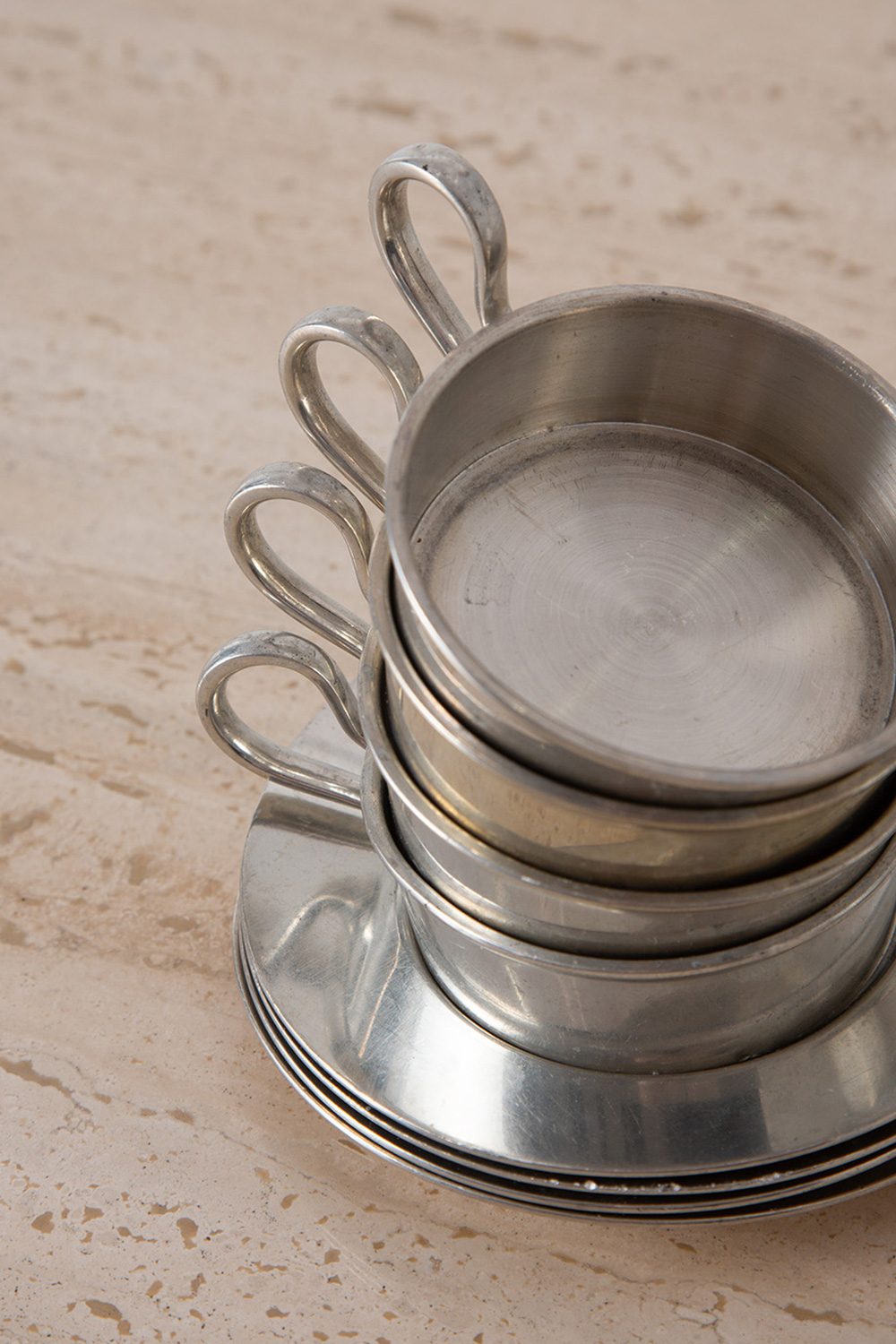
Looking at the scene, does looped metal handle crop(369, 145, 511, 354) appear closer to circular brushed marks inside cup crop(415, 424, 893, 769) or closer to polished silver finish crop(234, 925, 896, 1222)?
circular brushed marks inside cup crop(415, 424, 893, 769)

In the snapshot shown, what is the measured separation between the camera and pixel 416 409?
35 cm

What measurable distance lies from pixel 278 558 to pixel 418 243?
104 mm

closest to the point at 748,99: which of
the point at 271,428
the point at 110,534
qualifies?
the point at 271,428

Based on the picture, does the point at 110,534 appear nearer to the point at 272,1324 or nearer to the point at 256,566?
the point at 256,566

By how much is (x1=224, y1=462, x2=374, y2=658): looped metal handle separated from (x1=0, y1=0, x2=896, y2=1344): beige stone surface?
162mm

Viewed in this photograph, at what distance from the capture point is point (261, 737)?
1.49 feet

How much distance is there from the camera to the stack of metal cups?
32 centimetres

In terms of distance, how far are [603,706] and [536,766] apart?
50mm

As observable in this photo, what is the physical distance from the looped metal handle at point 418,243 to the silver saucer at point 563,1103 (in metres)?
0.20

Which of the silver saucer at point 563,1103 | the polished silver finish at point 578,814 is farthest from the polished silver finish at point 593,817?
the silver saucer at point 563,1103

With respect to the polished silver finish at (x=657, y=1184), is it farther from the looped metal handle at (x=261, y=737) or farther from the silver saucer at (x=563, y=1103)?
the looped metal handle at (x=261, y=737)

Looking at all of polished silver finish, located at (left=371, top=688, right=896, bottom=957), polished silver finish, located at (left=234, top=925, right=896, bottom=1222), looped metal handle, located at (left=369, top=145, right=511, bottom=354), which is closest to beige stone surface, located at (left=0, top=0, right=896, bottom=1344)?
polished silver finish, located at (left=234, top=925, right=896, bottom=1222)

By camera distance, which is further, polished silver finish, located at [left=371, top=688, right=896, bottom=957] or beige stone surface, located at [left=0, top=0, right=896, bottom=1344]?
beige stone surface, located at [left=0, top=0, right=896, bottom=1344]

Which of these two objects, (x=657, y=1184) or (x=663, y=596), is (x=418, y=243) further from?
(x=657, y=1184)
